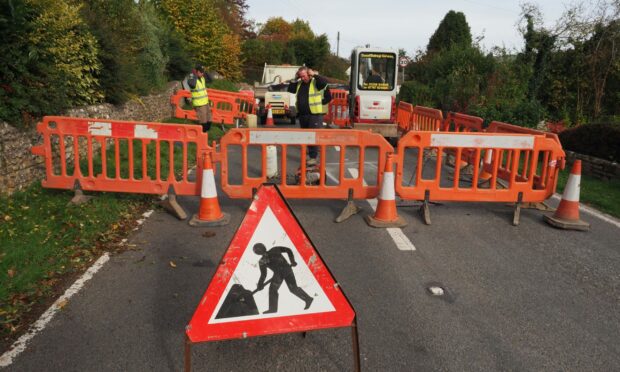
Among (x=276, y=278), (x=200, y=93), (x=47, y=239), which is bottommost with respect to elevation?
(x=47, y=239)

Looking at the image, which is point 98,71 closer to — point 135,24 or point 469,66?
point 135,24

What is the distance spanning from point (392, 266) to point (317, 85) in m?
5.54

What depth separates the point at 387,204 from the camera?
6480 mm

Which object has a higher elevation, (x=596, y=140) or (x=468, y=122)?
(x=468, y=122)

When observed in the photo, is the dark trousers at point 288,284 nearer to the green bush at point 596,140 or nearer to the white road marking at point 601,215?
the white road marking at point 601,215

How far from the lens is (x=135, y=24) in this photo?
17688 millimetres

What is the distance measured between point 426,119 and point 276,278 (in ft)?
36.7

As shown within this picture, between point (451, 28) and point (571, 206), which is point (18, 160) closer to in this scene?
point (571, 206)

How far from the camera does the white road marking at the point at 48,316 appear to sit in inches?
131

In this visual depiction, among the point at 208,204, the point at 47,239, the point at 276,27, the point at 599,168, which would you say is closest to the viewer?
the point at 47,239

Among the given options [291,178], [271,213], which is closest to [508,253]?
[271,213]

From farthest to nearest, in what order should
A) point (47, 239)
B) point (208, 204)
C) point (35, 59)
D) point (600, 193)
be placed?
1. point (600, 193)
2. point (35, 59)
3. point (208, 204)
4. point (47, 239)

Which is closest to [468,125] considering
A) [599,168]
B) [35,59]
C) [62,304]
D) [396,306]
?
[599,168]

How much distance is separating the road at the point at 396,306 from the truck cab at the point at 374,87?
27.8ft
